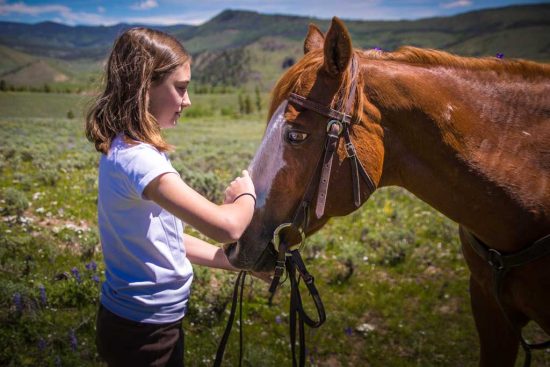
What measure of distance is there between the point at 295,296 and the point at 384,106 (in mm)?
1201

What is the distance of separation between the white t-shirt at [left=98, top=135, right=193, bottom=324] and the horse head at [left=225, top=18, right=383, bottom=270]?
36 cm

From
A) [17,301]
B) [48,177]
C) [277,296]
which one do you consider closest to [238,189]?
[17,301]

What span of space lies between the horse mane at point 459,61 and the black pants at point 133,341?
77.4 inches

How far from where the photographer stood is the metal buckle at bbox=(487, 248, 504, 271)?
84.4 inches

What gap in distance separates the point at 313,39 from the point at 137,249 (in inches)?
66.9

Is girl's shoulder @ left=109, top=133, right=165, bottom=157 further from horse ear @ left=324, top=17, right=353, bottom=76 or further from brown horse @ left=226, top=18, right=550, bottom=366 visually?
horse ear @ left=324, top=17, right=353, bottom=76

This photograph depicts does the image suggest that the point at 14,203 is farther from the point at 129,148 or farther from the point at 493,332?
the point at 493,332

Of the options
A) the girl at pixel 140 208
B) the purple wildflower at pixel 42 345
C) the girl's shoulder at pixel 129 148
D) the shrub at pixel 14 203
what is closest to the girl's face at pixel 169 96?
the girl at pixel 140 208

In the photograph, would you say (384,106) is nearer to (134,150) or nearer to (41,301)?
(134,150)

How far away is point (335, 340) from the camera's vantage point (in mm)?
4223

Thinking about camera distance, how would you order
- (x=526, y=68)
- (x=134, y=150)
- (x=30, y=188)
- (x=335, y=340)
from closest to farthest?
(x=134, y=150), (x=526, y=68), (x=335, y=340), (x=30, y=188)

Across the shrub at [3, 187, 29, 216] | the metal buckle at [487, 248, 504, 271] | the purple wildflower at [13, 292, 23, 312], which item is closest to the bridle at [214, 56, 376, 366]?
the metal buckle at [487, 248, 504, 271]

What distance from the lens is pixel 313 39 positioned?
2381 mm

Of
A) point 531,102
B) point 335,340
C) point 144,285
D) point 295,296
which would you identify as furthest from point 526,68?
point 335,340
